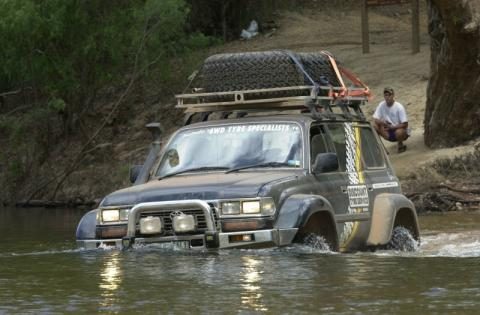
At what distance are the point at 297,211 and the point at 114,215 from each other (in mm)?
1715

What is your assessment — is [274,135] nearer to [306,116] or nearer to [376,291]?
[306,116]

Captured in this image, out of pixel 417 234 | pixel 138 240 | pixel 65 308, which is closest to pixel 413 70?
pixel 417 234

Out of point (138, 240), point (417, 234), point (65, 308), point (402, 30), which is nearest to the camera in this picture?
point (65, 308)

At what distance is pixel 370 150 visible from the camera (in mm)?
14242

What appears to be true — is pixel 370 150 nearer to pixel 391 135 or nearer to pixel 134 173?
pixel 134 173

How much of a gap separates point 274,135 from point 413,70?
689 inches

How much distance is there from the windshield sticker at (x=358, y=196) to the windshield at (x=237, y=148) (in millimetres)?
761

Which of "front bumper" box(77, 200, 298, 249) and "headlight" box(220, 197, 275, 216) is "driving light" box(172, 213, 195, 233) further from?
"headlight" box(220, 197, 275, 216)

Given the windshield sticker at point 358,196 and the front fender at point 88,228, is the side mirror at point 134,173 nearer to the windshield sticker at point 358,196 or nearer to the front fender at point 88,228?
the front fender at point 88,228

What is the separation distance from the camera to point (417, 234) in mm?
14469

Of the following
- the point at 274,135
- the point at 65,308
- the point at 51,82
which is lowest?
the point at 65,308

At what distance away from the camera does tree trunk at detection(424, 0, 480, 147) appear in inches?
906

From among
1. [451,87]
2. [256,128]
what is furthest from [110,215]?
[451,87]

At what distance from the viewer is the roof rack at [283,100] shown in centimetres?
1344
